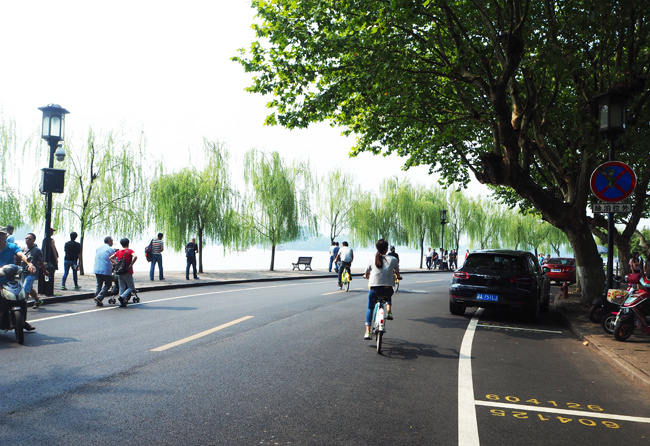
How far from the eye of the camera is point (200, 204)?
29.5 meters

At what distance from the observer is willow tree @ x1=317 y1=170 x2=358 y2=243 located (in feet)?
141

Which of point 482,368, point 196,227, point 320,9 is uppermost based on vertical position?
point 320,9

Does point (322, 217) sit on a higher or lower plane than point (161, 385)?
higher

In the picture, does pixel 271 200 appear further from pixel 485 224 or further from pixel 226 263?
pixel 226 263

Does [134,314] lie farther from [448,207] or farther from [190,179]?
[448,207]

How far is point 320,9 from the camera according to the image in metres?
11.0

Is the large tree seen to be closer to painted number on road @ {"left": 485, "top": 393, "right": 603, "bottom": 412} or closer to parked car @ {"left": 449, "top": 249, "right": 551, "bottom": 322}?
parked car @ {"left": 449, "top": 249, "right": 551, "bottom": 322}

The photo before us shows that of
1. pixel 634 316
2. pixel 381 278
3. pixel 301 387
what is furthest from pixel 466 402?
pixel 634 316

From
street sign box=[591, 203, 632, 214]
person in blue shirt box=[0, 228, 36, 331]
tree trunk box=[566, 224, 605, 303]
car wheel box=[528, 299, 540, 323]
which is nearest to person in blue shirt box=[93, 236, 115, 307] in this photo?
person in blue shirt box=[0, 228, 36, 331]

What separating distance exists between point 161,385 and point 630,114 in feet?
41.8

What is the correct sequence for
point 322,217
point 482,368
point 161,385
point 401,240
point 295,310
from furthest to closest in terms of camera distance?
point 401,240
point 322,217
point 295,310
point 482,368
point 161,385

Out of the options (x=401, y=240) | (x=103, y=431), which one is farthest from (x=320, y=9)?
(x=401, y=240)

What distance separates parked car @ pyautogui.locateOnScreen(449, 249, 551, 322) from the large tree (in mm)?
2060

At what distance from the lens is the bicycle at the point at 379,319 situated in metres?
7.40
